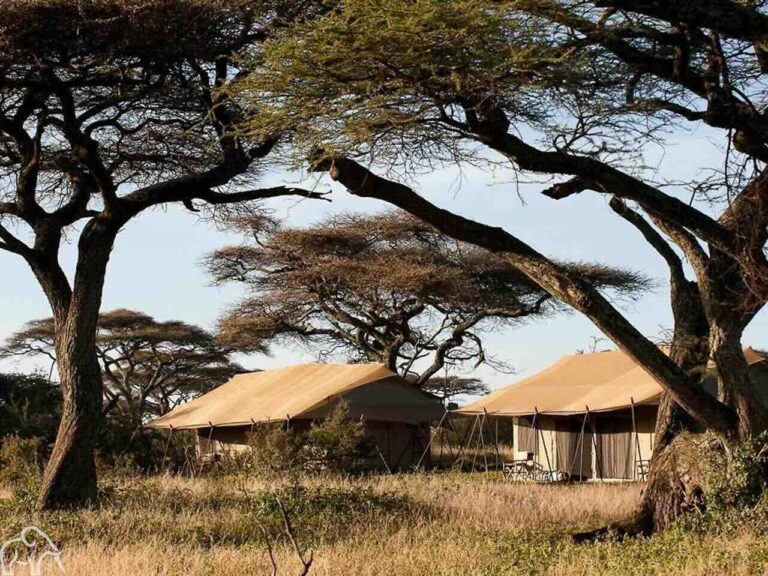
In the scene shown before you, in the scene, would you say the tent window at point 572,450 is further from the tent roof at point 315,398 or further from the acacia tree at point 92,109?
the acacia tree at point 92,109

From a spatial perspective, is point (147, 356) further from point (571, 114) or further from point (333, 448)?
point (571, 114)

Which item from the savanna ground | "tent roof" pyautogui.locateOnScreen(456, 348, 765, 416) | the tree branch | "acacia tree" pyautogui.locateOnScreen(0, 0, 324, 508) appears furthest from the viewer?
"tent roof" pyautogui.locateOnScreen(456, 348, 765, 416)

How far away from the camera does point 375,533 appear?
37.3 feet

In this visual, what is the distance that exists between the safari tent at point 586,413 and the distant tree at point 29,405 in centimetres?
830

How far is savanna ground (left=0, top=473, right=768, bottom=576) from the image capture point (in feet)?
30.2

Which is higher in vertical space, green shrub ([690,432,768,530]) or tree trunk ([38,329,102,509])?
tree trunk ([38,329,102,509])

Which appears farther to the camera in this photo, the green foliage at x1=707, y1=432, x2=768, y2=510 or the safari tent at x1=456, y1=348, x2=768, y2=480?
the safari tent at x1=456, y1=348, x2=768, y2=480

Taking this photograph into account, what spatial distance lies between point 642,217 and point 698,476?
102 inches

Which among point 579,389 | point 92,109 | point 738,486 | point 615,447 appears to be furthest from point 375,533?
point 579,389

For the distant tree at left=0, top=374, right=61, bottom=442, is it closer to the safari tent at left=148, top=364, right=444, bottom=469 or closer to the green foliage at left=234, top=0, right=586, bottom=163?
the safari tent at left=148, top=364, right=444, bottom=469

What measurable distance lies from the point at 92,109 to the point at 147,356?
24.5 metres

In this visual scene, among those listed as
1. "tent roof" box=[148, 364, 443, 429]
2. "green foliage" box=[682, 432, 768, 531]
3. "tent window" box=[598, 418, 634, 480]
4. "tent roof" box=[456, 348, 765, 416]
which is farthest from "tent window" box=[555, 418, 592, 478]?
"green foliage" box=[682, 432, 768, 531]

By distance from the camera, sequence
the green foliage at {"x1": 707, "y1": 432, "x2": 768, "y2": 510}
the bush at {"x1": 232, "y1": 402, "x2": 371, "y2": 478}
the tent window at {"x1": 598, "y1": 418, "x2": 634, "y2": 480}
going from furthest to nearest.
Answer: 1. the tent window at {"x1": 598, "y1": 418, "x2": 634, "y2": 480}
2. the bush at {"x1": 232, "y1": 402, "x2": 371, "y2": 478}
3. the green foliage at {"x1": 707, "y1": 432, "x2": 768, "y2": 510}

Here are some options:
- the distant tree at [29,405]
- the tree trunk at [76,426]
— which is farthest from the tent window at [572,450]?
the tree trunk at [76,426]
